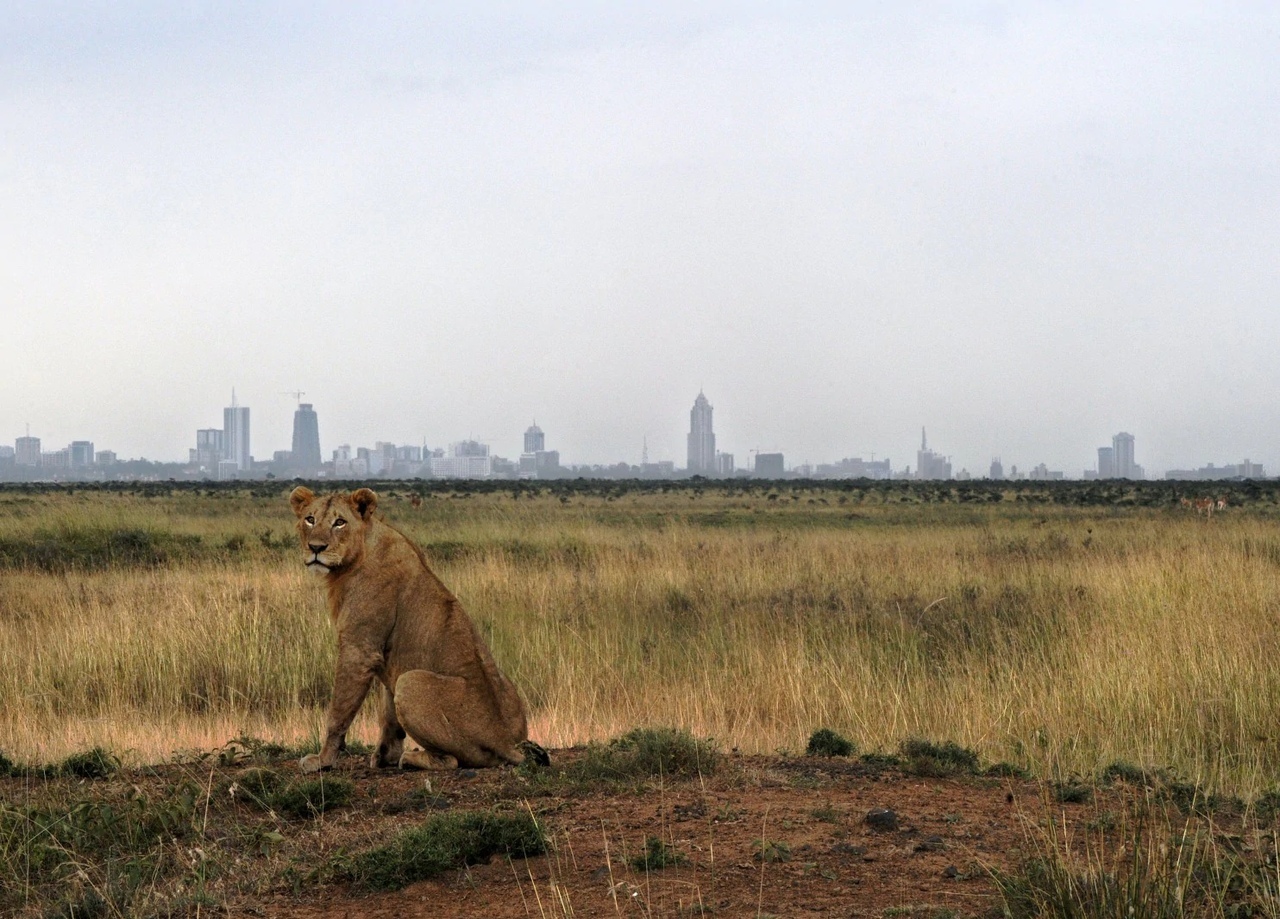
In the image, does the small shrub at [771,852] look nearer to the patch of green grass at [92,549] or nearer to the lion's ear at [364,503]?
the lion's ear at [364,503]

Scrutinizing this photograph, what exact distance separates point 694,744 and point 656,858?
77.4 inches

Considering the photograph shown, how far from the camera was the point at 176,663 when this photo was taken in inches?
467

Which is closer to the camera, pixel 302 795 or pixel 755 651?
pixel 302 795

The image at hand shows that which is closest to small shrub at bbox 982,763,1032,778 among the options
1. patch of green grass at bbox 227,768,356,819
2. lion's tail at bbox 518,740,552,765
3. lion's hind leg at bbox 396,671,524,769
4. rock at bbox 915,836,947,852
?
rock at bbox 915,836,947,852

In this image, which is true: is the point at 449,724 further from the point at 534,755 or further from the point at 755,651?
the point at 755,651

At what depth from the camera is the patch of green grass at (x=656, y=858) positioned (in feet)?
16.7

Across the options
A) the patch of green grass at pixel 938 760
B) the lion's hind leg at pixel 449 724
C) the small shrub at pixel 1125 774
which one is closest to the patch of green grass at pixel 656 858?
the lion's hind leg at pixel 449 724

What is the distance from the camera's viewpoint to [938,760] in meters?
7.25

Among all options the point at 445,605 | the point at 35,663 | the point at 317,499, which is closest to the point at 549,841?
the point at 445,605

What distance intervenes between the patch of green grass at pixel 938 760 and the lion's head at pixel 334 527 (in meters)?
3.29

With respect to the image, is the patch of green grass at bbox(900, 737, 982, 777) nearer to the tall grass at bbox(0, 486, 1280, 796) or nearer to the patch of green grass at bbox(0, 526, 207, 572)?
the tall grass at bbox(0, 486, 1280, 796)

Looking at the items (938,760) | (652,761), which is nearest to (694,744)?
(652,761)

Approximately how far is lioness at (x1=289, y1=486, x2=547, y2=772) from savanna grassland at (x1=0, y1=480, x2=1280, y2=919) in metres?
0.35

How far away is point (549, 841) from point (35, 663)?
27.3 feet
